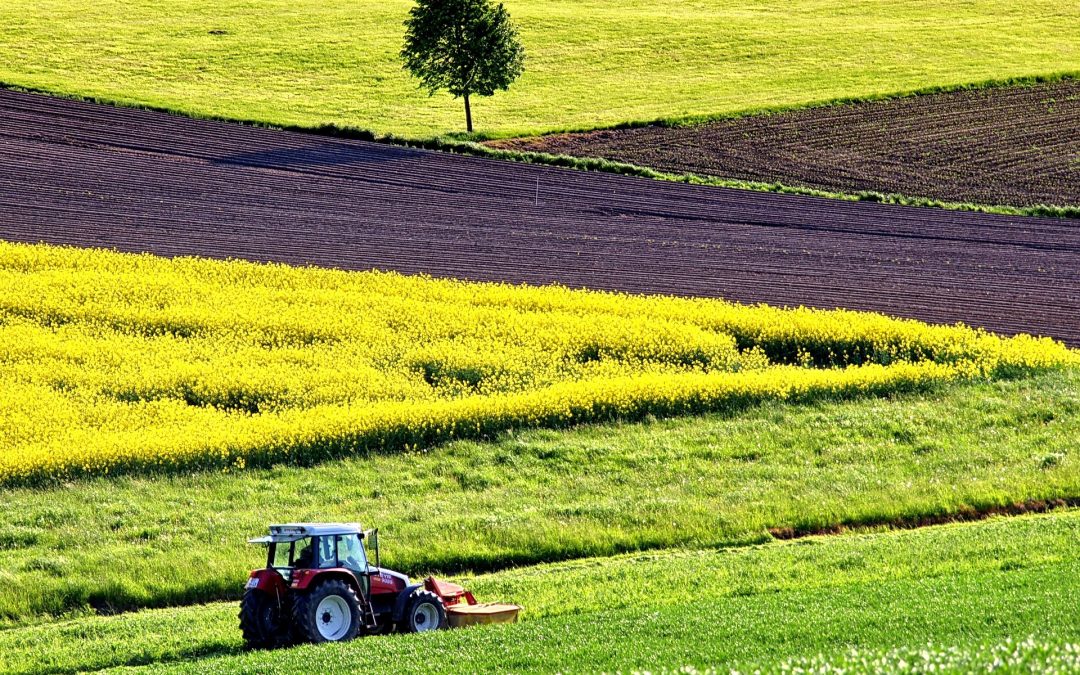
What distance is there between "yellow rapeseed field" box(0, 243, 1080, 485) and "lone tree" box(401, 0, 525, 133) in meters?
19.6

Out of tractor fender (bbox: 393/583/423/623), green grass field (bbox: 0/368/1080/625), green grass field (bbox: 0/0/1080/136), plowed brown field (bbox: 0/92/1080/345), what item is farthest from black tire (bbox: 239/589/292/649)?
green grass field (bbox: 0/0/1080/136)

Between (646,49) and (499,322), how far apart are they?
38550 millimetres

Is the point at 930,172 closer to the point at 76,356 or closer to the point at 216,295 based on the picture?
the point at 216,295

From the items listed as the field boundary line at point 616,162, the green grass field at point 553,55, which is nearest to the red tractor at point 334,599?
the field boundary line at point 616,162

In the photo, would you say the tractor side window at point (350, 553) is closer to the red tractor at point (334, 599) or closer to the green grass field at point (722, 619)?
the red tractor at point (334, 599)

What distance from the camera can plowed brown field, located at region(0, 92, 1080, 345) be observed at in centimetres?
3797

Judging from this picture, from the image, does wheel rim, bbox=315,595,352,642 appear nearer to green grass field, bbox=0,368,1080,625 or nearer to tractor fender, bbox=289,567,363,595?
tractor fender, bbox=289,567,363,595

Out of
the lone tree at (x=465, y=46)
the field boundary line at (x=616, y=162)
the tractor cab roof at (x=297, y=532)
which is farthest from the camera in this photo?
the lone tree at (x=465, y=46)

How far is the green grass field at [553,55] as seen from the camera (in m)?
57.2

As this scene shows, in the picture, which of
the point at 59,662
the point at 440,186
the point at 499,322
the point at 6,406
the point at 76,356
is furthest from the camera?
the point at 440,186

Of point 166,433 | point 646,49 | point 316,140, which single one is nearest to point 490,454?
point 166,433

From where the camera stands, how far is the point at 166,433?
84.2 feet

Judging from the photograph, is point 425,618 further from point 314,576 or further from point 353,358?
point 353,358

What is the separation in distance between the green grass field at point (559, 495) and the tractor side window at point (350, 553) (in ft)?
11.8
